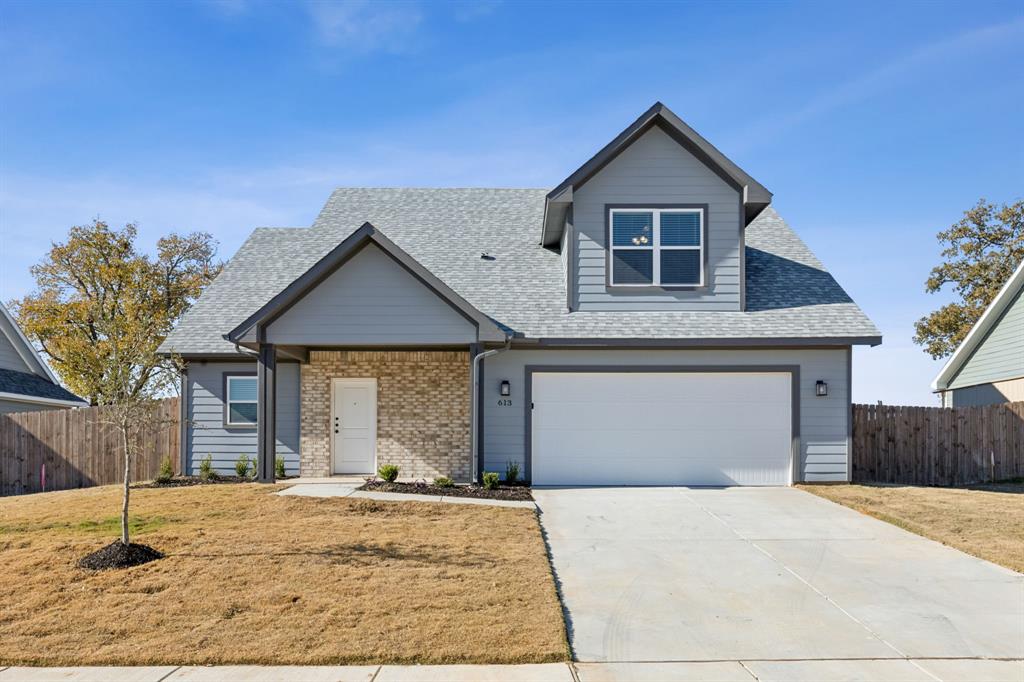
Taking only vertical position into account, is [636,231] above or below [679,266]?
above

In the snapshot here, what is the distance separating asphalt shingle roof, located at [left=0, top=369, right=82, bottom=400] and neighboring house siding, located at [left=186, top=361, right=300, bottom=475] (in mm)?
7055

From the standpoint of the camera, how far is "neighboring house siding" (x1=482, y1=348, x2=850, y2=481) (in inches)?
579

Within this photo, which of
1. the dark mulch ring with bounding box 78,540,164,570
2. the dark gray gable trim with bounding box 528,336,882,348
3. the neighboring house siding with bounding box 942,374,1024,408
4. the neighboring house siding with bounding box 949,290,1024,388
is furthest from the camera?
the neighboring house siding with bounding box 949,290,1024,388

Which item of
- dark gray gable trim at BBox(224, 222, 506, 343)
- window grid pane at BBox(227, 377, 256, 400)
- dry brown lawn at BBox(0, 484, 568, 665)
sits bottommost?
dry brown lawn at BBox(0, 484, 568, 665)

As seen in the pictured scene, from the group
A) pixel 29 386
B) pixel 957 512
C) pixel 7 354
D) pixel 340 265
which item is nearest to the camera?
pixel 957 512

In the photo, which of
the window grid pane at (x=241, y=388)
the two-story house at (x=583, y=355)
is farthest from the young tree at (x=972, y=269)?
the window grid pane at (x=241, y=388)

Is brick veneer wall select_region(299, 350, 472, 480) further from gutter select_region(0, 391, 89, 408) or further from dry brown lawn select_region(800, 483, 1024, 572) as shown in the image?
gutter select_region(0, 391, 89, 408)

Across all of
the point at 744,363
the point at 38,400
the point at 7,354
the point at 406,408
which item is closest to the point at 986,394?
the point at 744,363

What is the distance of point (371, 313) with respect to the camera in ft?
44.9

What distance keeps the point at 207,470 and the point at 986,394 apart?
20.8 metres

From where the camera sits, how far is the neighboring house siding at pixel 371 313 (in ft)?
44.7

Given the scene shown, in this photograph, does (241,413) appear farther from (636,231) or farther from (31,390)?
(636,231)

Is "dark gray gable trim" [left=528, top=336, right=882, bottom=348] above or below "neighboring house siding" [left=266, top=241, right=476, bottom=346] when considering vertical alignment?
below

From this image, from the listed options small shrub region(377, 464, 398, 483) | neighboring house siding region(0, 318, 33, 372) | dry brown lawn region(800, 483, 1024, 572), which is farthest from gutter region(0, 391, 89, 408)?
dry brown lawn region(800, 483, 1024, 572)
